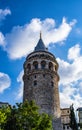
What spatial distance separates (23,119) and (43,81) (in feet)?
65.0

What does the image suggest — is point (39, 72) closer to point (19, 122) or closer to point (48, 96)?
point (48, 96)

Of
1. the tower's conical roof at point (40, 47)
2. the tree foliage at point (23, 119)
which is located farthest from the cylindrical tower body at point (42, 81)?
the tree foliage at point (23, 119)

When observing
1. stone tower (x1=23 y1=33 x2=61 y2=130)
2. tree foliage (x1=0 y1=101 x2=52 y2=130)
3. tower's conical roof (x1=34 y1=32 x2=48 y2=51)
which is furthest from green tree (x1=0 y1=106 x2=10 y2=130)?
tower's conical roof (x1=34 y1=32 x2=48 y2=51)

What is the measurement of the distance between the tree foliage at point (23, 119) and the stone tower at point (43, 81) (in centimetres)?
1520

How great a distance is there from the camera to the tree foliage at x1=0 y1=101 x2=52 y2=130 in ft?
124

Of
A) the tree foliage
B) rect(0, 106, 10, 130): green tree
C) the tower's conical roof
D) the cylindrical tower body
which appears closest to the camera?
rect(0, 106, 10, 130): green tree

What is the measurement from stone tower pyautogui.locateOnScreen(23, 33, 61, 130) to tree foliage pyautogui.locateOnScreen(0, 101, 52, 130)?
15203 millimetres

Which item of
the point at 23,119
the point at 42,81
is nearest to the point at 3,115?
the point at 23,119

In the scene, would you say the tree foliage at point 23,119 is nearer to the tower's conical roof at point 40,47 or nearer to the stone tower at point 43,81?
the stone tower at point 43,81

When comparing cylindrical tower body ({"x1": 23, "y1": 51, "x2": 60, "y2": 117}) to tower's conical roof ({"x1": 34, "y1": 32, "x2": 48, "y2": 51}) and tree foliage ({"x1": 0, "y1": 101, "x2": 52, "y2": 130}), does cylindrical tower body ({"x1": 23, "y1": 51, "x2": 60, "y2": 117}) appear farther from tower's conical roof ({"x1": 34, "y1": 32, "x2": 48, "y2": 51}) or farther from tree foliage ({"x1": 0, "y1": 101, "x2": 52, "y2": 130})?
tree foliage ({"x1": 0, "y1": 101, "x2": 52, "y2": 130})

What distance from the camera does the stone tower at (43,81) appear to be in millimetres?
56062

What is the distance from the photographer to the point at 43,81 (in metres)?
58.5

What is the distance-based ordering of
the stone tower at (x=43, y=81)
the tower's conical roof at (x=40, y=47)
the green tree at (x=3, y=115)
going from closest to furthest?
1. the green tree at (x=3, y=115)
2. the stone tower at (x=43, y=81)
3. the tower's conical roof at (x=40, y=47)

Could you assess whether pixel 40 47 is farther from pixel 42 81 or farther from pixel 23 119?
pixel 23 119
